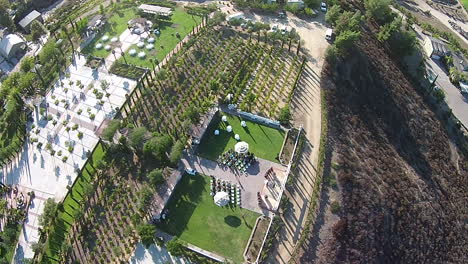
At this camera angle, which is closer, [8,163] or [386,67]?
[8,163]

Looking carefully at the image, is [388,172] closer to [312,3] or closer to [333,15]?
[333,15]

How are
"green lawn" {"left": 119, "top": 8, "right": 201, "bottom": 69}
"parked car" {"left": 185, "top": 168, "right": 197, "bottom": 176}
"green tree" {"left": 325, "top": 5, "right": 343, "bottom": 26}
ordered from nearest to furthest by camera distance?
1. "parked car" {"left": 185, "top": 168, "right": 197, "bottom": 176}
2. "green lawn" {"left": 119, "top": 8, "right": 201, "bottom": 69}
3. "green tree" {"left": 325, "top": 5, "right": 343, "bottom": 26}

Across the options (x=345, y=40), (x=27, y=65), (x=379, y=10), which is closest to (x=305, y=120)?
(x=345, y=40)

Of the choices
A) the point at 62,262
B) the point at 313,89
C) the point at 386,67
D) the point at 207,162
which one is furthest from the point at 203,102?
the point at 386,67

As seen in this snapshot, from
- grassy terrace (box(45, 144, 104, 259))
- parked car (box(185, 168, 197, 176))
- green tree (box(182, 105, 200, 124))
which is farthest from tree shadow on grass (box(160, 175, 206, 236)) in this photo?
grassy terrace (box(45, 144, 104, 259))

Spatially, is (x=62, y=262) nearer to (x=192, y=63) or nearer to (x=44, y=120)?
(x=44, y=120)

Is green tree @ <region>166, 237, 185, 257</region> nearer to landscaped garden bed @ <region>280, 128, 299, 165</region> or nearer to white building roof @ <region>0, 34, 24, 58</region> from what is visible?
landscaped garden bed @ <region>280, 128, 299, 165</region>

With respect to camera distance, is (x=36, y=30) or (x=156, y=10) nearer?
(x=156, y=10)
